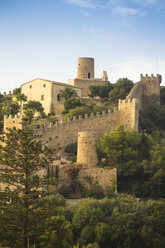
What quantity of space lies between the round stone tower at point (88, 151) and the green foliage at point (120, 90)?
18529 millimetres

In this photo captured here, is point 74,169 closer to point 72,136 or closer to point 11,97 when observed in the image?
point 72,136

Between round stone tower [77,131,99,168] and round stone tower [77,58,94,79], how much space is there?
1287 inches

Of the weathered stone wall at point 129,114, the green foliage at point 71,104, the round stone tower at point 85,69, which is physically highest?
the round stone tower at point 85,69

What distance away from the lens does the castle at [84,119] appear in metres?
31.8

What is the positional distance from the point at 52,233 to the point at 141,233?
4.96 metres

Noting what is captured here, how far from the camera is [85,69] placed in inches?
2530

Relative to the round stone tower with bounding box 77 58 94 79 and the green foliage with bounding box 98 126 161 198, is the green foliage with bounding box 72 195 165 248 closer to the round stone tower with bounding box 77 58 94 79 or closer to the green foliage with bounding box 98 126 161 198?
the green foliage with bounding box 98 126 161 198

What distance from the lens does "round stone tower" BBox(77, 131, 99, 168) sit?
104 feet

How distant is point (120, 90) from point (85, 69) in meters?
14.8

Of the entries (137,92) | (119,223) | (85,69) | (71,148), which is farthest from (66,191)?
(85,69)

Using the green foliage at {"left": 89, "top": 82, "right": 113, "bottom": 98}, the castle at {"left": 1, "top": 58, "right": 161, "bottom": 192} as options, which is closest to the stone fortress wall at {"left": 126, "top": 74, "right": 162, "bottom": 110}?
the castle at {"left": 1, "top": 58, "right": 161, "bottom": 192}

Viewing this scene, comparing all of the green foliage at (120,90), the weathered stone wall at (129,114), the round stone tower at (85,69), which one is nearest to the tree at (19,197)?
the weathered stone wall at (129,114)

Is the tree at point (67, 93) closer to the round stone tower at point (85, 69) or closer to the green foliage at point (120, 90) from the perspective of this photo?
the green foliage at point (120, 90)

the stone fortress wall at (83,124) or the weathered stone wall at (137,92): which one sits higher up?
the weathered stone wall at (137,92)
